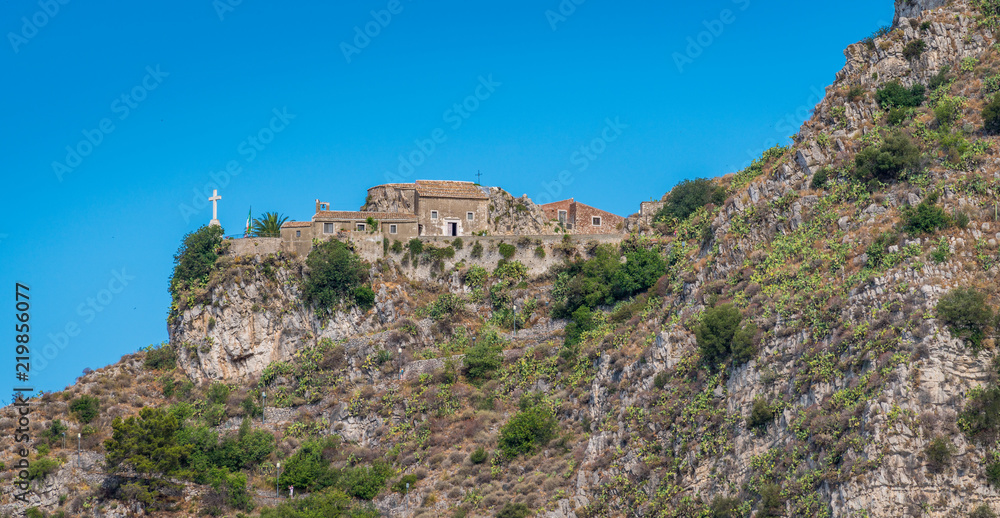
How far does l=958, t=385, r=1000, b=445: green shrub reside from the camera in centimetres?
4562

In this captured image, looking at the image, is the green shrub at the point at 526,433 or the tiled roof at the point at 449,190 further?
the tiled roof at the point at 449,190

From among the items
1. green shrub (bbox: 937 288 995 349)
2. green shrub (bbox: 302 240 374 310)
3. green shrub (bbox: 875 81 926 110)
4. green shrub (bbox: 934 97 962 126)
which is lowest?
green shrub (bbox: 937 288 995 349)

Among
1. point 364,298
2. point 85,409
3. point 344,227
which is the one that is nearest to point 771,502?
point 364,298

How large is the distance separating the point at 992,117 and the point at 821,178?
7655mm

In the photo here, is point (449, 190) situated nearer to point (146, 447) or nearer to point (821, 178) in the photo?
point (821, 178)

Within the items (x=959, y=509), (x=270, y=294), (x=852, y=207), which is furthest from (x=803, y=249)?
(x=270, y=294)

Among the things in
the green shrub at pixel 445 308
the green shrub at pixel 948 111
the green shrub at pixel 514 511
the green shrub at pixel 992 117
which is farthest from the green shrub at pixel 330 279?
the green shrub at pixel 992 117

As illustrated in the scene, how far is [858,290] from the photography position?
5112 centimetres

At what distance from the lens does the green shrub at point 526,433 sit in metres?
58.6

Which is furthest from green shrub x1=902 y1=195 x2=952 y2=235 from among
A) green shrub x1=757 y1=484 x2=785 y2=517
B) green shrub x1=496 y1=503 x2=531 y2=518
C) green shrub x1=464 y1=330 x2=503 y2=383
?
green shrub x1=464 y1=330 x2=503 y2=383

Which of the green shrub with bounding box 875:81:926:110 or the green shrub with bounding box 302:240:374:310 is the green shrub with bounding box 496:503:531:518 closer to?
the green shrub with bounding box 302:240:374:310

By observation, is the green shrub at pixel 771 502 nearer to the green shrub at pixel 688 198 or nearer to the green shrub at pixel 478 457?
the green shrub at pixel 478 457

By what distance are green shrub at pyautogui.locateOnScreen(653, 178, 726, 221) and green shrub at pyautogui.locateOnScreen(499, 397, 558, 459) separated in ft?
52.3

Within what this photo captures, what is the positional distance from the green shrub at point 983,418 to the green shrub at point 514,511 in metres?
18.4
